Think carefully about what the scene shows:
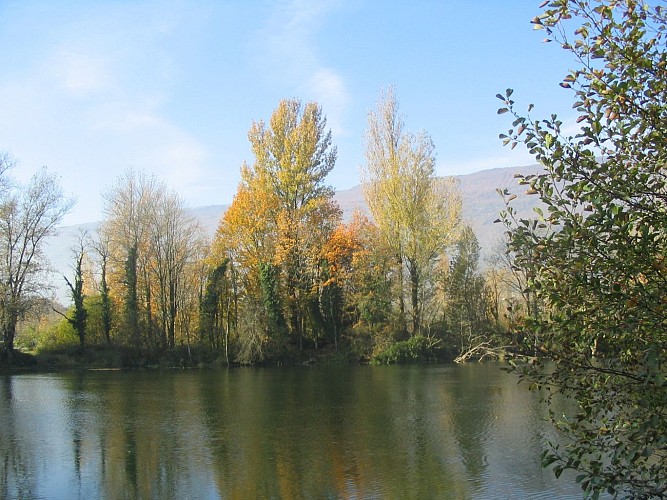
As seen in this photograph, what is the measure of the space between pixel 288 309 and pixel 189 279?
8.03 metres

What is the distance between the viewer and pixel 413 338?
34.8 m

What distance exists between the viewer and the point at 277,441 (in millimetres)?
A: 13906

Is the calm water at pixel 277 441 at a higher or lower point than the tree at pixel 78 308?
lower

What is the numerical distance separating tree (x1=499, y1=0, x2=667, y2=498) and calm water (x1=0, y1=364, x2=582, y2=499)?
247 inches

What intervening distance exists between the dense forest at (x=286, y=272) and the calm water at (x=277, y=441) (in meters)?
11.0

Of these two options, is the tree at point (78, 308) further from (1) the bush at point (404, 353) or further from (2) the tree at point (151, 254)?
(1) the bush at point (404, 353)

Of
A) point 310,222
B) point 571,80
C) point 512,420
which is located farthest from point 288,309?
point 571,80

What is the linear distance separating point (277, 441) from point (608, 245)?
11.3 metres

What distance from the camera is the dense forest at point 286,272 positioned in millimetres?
35312

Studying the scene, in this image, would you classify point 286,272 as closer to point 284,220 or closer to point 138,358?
point 284,220

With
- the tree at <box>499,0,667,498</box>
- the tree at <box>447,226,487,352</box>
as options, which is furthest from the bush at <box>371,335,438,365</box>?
the tree at <box>499,0,667,498</box>

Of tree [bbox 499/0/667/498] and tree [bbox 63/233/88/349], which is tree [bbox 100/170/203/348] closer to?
tree [bbox 63/233/88/349]

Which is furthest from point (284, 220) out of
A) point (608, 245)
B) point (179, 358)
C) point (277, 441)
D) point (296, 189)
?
point (608, 245)

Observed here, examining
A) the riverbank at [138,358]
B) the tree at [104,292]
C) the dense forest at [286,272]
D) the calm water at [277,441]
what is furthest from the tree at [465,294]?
the tree at [104,292]
